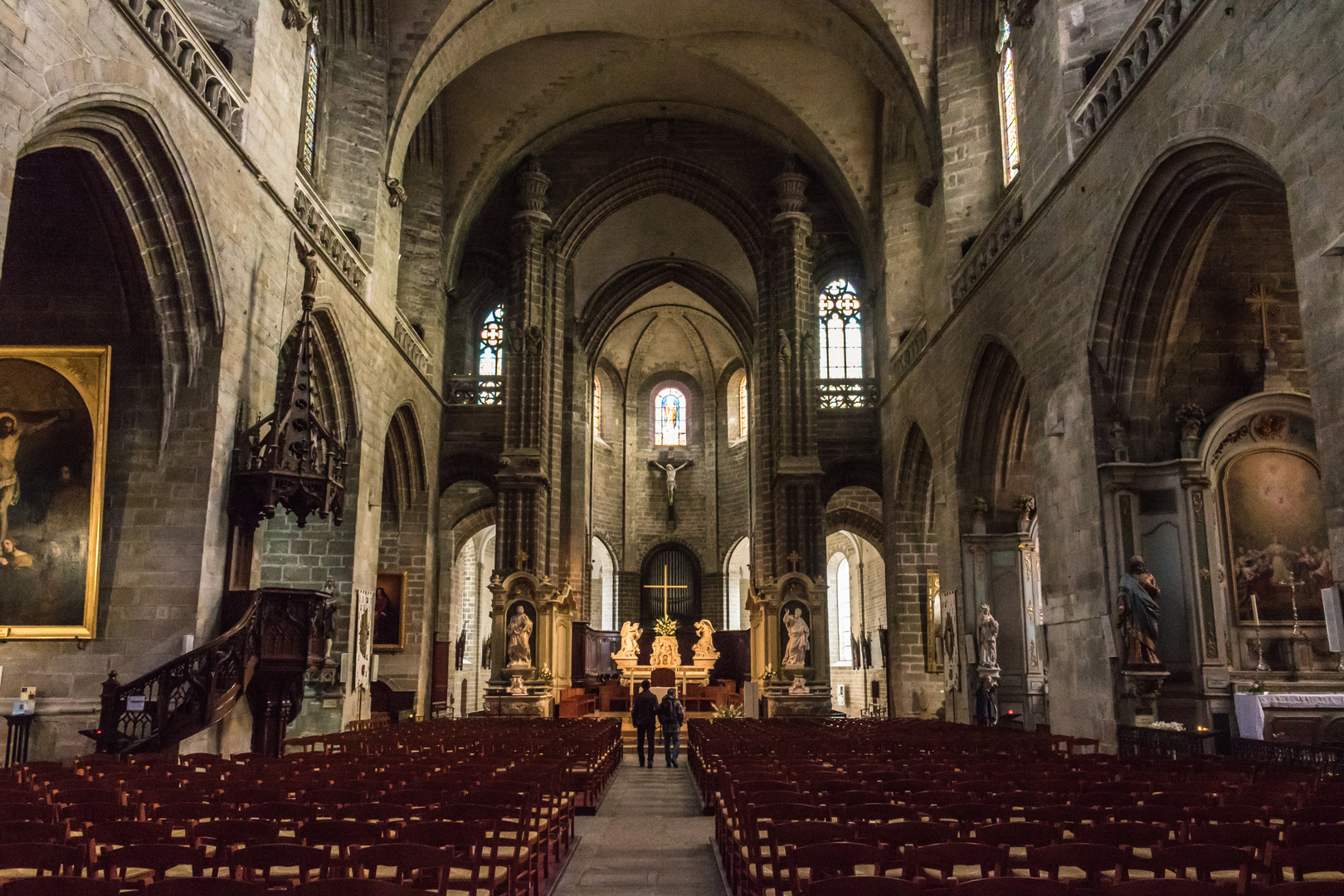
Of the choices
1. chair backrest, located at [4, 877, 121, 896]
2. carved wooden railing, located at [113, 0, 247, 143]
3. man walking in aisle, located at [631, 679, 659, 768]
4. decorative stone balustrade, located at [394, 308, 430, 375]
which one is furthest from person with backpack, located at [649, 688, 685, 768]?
chair backrest, located at [4, 877, 121, 896]

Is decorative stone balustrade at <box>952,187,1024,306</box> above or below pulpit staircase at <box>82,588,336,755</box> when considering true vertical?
above

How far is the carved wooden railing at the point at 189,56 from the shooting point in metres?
11.0

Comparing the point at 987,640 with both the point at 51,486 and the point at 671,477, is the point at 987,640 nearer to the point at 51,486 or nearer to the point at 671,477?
the point at 51,486

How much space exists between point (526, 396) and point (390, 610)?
268 inches

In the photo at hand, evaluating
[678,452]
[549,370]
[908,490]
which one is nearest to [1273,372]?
[908,490]

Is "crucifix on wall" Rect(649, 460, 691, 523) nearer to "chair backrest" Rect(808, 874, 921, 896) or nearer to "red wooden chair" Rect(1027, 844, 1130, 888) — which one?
"red wooden chair" Rect(1027, 844, 1130, 888)

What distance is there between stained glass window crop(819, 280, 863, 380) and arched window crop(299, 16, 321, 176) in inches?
622

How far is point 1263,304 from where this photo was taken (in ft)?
42.3

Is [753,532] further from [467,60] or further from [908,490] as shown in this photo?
[467,60]

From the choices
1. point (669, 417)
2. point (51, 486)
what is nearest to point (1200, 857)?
point (51, 486)

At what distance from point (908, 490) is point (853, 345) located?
6873mm

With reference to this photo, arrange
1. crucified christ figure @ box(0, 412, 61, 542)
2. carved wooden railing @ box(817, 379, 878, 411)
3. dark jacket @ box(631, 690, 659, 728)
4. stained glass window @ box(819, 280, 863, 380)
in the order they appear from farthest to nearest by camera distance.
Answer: stained glass window @ box(819, 280, 863, 380)
carved wooden railing @ box(817, 379, 878, 411)
dark jacket @ box(631, 690, 659, 728)
crucified christ figure @ box(0, 412, 61, 542)

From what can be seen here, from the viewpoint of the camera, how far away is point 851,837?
181 inches

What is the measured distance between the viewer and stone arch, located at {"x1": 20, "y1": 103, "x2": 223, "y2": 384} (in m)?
10.8
